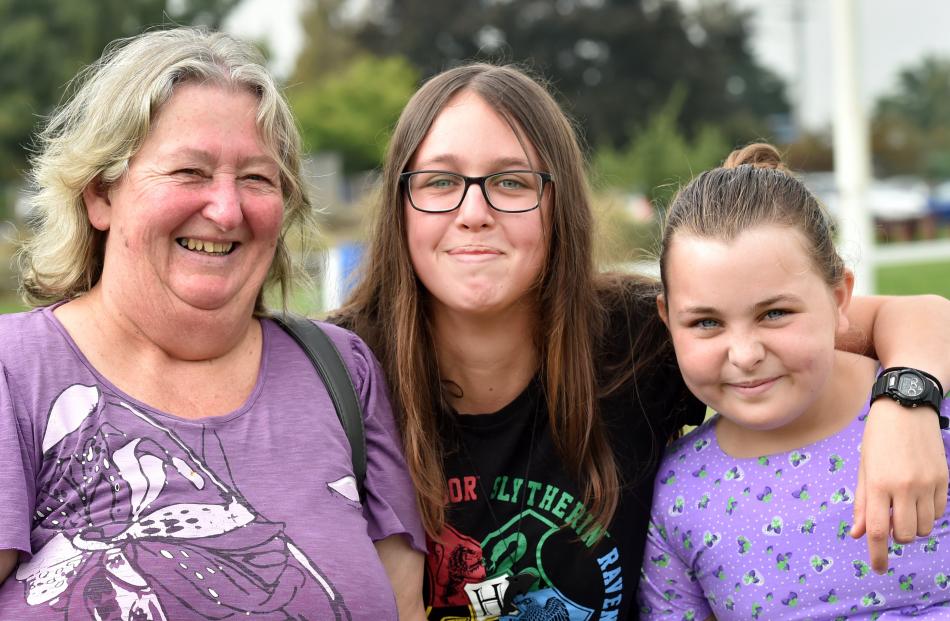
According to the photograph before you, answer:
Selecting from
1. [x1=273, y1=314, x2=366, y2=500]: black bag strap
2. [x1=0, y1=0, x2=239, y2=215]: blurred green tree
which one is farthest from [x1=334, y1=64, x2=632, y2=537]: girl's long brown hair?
[x1=0, y1=0, x2=239, y2=215]: blurred green tree

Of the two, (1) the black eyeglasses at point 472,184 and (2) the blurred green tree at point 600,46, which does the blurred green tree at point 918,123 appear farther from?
(1) the black eyeglasses at point 472,184

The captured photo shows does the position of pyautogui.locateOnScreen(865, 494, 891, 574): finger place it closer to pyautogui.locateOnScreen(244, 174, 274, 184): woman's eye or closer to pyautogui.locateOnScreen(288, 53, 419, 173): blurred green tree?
pyautogui.locateOnScreen(244, 174, 274, 184): woman's eye

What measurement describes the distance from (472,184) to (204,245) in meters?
0.78

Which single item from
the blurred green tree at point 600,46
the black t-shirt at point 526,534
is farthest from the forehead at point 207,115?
the blurred green tree at point 600,46

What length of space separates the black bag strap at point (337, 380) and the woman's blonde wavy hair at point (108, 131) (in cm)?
19

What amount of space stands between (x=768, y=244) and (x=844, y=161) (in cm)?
817

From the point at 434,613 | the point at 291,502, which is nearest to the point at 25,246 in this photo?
the point at 291,502

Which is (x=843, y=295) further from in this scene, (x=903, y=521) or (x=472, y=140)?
(x=472, y=140)

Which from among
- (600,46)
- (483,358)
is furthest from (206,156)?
(600,46)

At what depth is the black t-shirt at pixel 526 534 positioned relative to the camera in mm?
3012

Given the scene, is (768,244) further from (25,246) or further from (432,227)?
(25,246)

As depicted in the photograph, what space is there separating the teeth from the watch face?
182 centimetres

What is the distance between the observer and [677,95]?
39.6 meters

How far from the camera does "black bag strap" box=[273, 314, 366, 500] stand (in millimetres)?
2795
